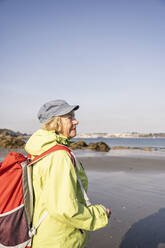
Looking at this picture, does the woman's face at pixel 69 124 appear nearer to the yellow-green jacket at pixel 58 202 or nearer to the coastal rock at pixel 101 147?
the yellow-green jacket at pixel 58 202

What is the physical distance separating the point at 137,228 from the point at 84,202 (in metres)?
2.97

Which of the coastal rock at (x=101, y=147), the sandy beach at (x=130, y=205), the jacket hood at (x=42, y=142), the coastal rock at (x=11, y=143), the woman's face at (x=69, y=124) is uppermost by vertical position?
the woman's face at (x=69, y=124)

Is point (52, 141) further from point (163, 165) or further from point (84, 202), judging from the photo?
point (163, 165)

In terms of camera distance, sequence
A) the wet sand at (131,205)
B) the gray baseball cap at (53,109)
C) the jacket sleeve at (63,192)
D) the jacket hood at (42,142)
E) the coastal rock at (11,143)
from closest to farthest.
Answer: the jacket sleeve at (63,192)
the jacket hood at (42,142)
the gray baseball cap at (53,109)
the wet sand at (131,205)
the coastal rock at (11,143)

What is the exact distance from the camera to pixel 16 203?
163 cm

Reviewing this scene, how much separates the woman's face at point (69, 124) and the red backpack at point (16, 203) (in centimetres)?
32

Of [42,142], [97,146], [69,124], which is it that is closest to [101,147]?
[97,146]

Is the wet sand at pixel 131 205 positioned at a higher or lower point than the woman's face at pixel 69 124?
lower

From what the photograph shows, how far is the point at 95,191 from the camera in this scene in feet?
21.3

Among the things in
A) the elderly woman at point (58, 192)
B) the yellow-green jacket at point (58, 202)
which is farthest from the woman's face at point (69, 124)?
the yellow-green jacket at point (58, 202)

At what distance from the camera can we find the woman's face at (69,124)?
6.55 feet

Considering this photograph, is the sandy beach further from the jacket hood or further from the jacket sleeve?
the jacket hood

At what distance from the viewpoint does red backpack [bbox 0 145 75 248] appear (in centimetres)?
160

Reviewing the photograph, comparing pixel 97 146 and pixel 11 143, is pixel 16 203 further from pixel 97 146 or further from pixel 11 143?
pixel 11 143
